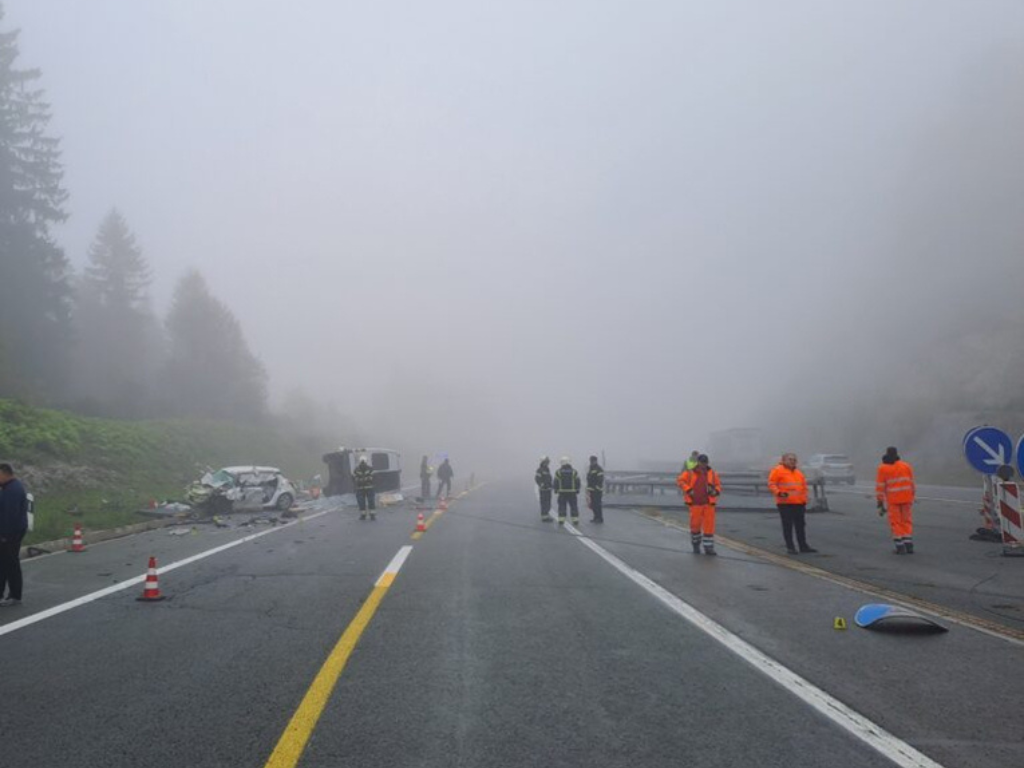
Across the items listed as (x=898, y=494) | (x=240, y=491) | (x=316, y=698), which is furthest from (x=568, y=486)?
(x=316, y=698)

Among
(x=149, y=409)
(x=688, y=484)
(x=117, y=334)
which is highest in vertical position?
(x=117, y=334)

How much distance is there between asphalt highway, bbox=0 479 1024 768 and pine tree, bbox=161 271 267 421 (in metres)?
48.3

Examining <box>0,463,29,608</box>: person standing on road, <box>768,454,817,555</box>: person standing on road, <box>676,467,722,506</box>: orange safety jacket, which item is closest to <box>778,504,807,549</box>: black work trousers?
<box>768,454,817,555</box>: person standing on road

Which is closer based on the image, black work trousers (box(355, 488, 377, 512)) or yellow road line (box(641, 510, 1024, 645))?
yellow road line (box(641, 510, 1024, 645))

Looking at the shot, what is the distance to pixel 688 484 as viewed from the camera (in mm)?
14148

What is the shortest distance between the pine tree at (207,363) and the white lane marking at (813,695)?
5247cm

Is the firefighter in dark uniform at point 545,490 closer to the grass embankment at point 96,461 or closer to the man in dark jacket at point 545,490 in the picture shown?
the man in dark jacket at point 545,490

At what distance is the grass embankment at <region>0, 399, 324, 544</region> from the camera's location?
808 inches

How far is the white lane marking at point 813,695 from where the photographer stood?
4.30 metres

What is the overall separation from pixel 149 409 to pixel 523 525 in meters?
39.2

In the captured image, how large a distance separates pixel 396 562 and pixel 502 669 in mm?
6695

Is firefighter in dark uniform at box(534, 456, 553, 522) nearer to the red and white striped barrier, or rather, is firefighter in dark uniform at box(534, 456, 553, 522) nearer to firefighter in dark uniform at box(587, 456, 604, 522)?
firefighter in dark uniform at box(587, 456, 604, 522)

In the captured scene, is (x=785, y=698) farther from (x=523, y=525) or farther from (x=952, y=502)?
(x=952, y=502)

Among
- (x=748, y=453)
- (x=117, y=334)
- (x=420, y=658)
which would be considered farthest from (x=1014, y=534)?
(x=117, y=334)
